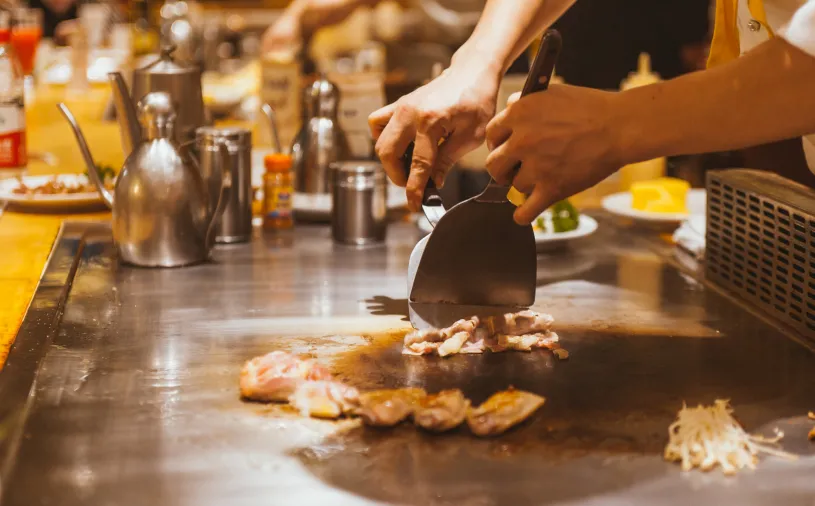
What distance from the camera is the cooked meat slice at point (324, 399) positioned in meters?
1.26

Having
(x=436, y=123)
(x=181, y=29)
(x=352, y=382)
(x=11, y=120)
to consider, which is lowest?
(x=352, y=382)

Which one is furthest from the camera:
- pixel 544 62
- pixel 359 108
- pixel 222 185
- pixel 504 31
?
pixel 359 108

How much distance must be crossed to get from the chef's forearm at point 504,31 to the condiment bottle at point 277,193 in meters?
0.61

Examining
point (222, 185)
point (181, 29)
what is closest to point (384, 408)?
point (222, 185)

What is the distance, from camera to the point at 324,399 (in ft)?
4.17

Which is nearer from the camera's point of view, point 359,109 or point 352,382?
point 352,382

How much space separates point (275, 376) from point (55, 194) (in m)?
1.43

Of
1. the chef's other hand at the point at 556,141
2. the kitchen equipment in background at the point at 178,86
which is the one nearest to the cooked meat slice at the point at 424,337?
the chef's other hand at the point at 556,141

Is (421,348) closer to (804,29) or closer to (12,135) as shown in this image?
(804,29)

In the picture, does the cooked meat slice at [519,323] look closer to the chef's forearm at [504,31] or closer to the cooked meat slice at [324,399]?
the cooked meat slice at [324,399]

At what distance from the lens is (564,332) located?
1637 mm

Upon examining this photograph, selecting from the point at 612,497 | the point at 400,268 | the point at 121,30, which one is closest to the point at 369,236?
the point at 400,268

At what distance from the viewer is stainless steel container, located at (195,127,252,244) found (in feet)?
7.30

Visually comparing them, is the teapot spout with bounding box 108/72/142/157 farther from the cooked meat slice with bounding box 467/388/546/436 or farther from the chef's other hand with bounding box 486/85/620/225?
the cooked meat slice with bounding box 467/388/546/436
